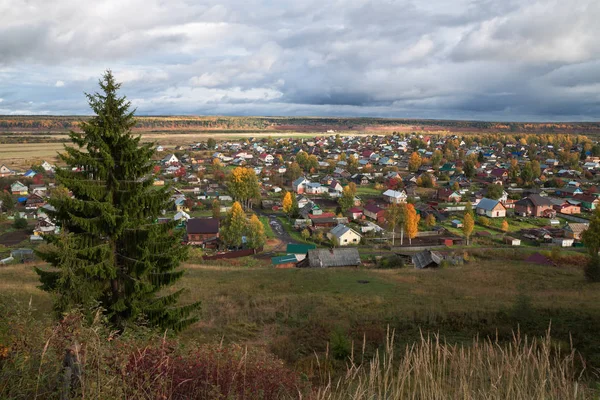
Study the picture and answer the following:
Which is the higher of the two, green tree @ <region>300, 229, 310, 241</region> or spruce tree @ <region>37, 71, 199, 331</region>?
spruce tree @ <region>37, 71, 199, 331</region>

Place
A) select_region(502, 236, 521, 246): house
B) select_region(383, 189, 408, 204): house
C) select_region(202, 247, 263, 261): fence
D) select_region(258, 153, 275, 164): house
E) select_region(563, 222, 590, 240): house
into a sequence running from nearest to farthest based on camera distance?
select_region(202, 247, 263, 261): fence, select_region(502, 236, 521, 246): house, select_region(563, 222, 590, 240): house, select_region(383, 189, 408, 204): house, select_region(258, 153, 275, 164): house

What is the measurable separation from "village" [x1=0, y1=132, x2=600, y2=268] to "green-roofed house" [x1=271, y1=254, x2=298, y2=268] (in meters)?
0.08

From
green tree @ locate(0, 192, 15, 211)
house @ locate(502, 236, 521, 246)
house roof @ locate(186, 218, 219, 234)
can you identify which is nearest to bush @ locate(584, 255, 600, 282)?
house @ locate(502, 236, 521, 246)

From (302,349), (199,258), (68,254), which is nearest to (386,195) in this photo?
(199,258)

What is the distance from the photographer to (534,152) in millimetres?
102062

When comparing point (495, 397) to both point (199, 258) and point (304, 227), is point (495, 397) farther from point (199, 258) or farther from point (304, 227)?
point (304, 227)

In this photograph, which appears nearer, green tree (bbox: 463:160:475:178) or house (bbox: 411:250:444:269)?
house (bbox: 411:250:444:269)

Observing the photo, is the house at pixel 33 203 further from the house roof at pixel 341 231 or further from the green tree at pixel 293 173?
the green tree at pixel 293 173

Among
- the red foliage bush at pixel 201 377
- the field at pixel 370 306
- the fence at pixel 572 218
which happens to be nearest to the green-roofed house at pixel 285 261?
the field at pixel 370 306

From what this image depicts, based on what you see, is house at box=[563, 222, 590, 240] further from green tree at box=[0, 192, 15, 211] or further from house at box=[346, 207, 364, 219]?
green tree at box=[0, 192, 15, 211]

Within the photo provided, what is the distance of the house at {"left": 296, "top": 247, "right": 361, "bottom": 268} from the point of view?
2621 cm

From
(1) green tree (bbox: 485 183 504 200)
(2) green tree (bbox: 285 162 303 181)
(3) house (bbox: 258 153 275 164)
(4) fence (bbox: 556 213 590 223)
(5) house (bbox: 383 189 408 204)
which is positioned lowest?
(4) fence (bbox: 556 213 590 223)

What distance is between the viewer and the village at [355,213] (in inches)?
1268

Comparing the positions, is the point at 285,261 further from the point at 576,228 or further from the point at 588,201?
the point at 588,201
